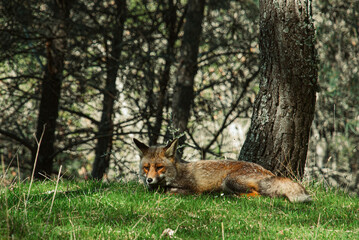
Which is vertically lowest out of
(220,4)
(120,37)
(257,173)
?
(257,173)

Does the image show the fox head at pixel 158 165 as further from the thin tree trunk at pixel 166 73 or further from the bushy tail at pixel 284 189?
the thin tree trunk at pixel 166 73

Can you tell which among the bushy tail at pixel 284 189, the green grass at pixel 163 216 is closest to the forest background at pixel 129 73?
the bushy tail at pixel 284 189

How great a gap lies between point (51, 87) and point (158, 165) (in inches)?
222

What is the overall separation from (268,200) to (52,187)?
129 inches

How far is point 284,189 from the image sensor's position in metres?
5.90

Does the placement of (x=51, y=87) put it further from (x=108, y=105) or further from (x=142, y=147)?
(x=142, y=147)

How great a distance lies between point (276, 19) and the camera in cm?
716

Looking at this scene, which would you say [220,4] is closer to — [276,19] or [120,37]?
[120,37]

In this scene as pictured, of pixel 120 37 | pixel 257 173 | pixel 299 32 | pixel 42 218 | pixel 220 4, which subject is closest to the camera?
pixel 42 218

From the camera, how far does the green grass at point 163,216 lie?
13.5ft

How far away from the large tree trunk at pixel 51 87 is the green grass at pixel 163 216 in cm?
513

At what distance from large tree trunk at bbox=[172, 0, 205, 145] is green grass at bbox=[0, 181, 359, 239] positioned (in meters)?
5.09

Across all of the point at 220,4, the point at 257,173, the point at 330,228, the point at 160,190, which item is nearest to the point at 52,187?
the point at 160,190

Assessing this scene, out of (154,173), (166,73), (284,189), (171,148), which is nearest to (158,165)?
(154,173)
